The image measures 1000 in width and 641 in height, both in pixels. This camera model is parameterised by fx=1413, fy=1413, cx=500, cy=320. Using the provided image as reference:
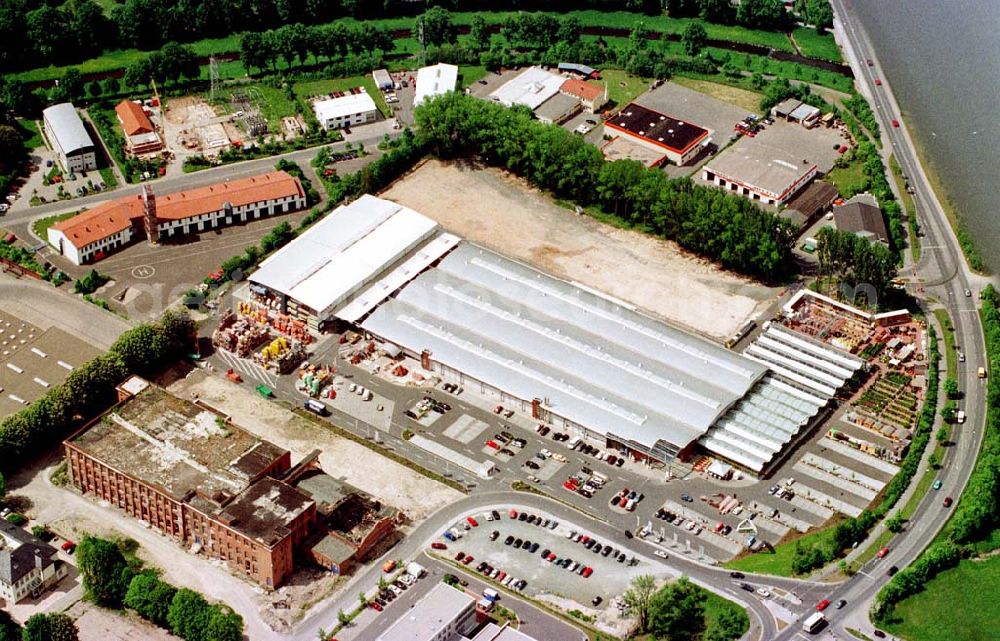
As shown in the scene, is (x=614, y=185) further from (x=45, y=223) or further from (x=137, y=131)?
(x=45, y=223)

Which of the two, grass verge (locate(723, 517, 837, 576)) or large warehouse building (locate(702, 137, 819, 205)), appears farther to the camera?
large warehouse building (locate(702, 137, 819, 205))

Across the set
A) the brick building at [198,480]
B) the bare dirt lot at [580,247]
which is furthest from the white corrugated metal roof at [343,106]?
the brick building at [198,480]

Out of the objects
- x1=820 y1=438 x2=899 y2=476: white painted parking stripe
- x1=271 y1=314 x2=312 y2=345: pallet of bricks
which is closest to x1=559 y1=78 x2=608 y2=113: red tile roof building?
x1=271 y1=314 x2=312 y2=345: pallet of bricks

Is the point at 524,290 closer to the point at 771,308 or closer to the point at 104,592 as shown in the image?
the point at 771,308

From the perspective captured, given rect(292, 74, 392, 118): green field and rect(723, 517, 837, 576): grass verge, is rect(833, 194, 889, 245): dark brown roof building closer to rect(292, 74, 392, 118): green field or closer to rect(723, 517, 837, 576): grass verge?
rect(723, 517, 837, 576): grass verge

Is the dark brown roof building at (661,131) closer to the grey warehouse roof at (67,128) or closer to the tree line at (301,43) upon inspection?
the tree line at (301,43)
